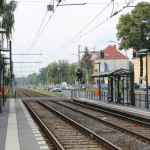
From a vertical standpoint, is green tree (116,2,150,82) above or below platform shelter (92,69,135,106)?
above

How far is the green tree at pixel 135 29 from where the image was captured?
77938 mm

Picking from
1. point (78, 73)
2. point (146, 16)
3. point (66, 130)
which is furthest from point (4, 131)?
point (146, 16)

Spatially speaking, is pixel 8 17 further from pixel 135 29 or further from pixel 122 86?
pixel 135 29

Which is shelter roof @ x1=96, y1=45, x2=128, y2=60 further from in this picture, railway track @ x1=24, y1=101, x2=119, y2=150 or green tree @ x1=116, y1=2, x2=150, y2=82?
railway track @ x1=24, y1=101, x2=119, y2=150

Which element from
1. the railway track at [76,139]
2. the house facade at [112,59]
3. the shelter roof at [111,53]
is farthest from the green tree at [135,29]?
the shelter roof at [111,53]

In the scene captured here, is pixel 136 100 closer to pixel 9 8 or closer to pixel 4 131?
pixel 9 8

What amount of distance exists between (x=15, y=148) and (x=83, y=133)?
4936 millimetres

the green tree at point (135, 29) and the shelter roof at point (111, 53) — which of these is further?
the shelter roof at point (111, 53)

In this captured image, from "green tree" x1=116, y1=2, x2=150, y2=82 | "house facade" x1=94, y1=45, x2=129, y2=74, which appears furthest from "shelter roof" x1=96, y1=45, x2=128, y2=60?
"green tree" x1=116, y1=2, x2=150, y2=82

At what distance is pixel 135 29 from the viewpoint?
260 ft

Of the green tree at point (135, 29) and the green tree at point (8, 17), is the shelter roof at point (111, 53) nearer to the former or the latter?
the green tree at point (135, 29)

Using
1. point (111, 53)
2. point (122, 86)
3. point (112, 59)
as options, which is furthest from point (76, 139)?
point (111, 53)

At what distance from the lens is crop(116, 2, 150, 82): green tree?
3068 inches

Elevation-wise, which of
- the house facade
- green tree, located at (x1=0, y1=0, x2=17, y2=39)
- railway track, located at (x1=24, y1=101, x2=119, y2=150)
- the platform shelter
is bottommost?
railway track, located at (x1=24, y1=101, x2=119, y2=150)
